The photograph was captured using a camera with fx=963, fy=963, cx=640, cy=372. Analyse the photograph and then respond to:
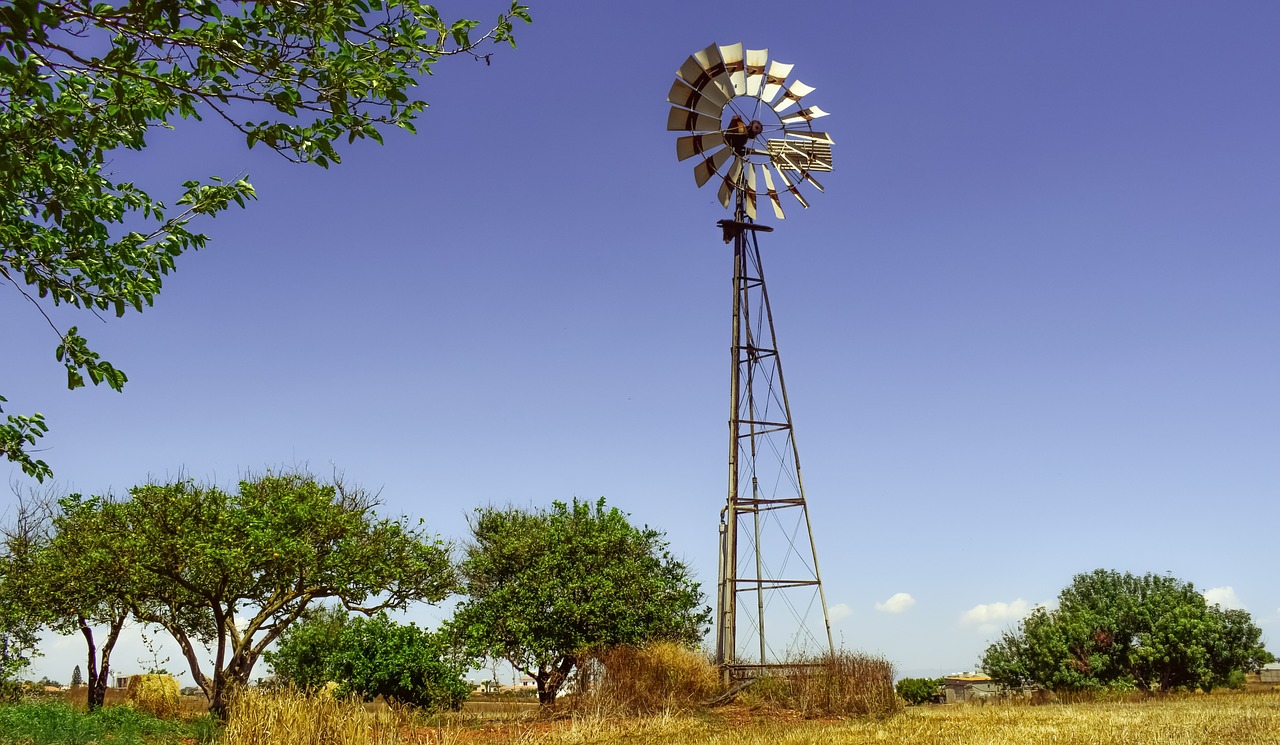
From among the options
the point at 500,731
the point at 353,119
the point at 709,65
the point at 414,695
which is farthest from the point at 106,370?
the point at 709,65

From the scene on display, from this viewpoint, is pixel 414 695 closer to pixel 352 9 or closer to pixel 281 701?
pixel 281 701


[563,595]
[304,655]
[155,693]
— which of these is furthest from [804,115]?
[155,693]

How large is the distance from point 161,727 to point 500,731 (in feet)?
24.7

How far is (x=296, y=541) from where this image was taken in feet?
78.5

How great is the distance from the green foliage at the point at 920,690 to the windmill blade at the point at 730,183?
73.0ft

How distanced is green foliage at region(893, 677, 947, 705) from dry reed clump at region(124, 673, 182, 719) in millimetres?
27599

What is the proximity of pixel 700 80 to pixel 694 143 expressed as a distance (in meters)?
2.03

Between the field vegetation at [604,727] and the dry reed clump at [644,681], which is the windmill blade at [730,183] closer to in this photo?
the dry reed clump at [644,681]

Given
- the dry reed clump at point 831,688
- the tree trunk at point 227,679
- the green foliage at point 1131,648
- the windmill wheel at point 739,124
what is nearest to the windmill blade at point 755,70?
the windmill wheel at point 739,124

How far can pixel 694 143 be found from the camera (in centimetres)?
3095

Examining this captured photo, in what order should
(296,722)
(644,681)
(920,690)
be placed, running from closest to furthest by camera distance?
1. (296,722)
2. (644,681)
3. (920,690)

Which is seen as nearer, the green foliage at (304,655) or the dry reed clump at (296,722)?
the dry reed clump at (296,722)

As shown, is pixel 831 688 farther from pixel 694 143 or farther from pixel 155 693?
pixel 155 693

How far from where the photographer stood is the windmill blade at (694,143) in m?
30.9
